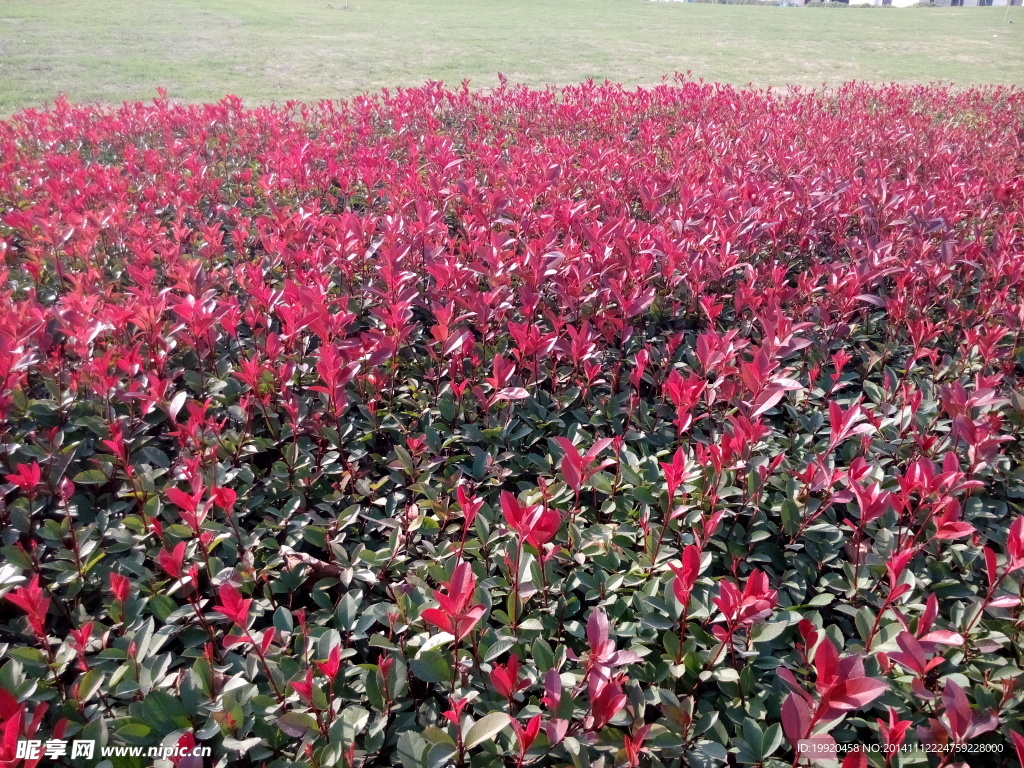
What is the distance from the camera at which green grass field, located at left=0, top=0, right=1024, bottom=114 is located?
546 inches

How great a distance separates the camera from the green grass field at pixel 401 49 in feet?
45.5

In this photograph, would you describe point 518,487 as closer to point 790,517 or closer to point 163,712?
point 790,517

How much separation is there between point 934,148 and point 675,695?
6108 millimetres

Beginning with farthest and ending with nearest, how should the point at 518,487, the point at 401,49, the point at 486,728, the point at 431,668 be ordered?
the point at 401,49
the point at 518,487
the point at 431,668
the point at 486,728

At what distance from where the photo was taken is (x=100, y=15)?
2119 centimetres

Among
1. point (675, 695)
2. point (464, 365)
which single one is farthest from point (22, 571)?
point (675, 695)

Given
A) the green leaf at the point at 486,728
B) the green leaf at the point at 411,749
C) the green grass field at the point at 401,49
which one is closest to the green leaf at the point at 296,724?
the green leaf at the point at 411,749

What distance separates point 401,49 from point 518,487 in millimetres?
19552

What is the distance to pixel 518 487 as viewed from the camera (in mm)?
2133

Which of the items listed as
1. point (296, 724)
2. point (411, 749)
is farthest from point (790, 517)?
point (296, 724)

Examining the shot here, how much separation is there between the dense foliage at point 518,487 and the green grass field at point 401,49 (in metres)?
11.2

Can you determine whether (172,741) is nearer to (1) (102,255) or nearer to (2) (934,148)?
(1) (102,255)

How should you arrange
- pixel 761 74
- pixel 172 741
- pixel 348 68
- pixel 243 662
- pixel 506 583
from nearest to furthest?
pixel 172 741, pixel 243 662, pixel 506 583, pixel 348 68, pixel 761 74

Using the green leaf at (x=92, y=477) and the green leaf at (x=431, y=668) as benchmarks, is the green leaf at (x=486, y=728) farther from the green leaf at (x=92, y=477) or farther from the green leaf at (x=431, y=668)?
the green leaf at (x=92, y=477)
